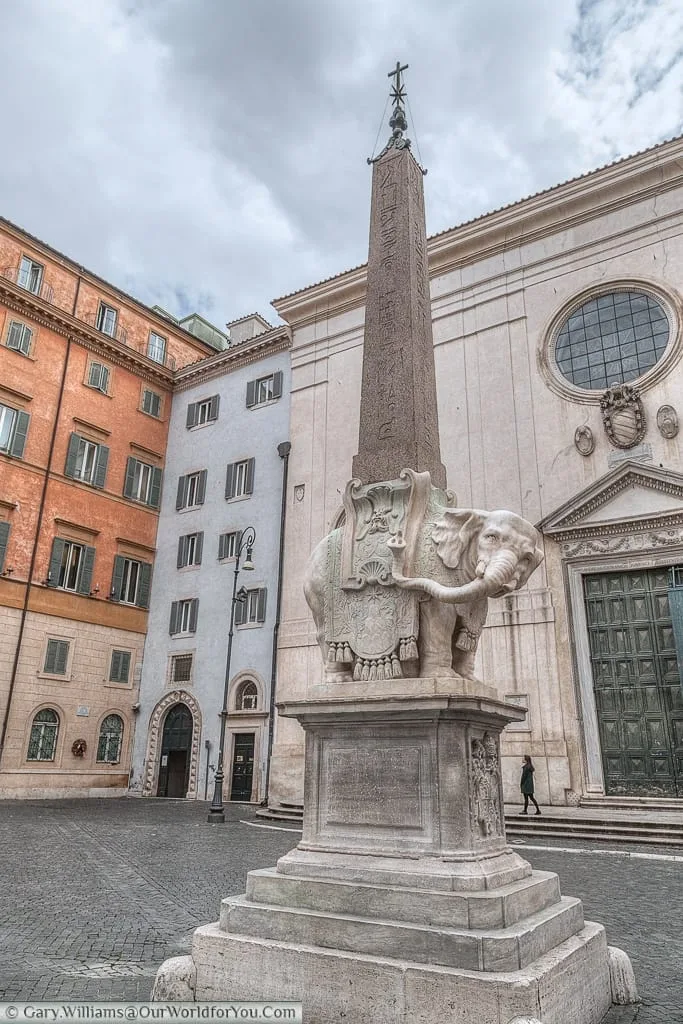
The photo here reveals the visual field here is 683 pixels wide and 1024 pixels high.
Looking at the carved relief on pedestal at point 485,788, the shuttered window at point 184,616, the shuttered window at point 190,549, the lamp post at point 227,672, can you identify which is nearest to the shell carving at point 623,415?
the lamp post at point 227,672

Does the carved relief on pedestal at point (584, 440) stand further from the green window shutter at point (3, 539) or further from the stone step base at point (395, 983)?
the green window shutter at point (3, 539)

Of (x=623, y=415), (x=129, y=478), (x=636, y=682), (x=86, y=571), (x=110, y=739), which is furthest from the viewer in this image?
(x=129, y=478)

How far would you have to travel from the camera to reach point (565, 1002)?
123 inches

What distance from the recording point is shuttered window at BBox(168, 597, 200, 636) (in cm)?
2230

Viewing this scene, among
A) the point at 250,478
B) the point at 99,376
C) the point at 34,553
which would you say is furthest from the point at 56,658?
the point at 99,376

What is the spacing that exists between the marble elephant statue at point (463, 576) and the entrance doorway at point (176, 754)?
728 inches

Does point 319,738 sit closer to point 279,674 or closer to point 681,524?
point 681,524

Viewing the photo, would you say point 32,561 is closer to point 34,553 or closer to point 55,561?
point 34,553

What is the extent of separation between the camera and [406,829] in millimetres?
3689

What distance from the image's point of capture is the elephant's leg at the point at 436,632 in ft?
13.7

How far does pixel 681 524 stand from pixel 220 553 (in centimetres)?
1316

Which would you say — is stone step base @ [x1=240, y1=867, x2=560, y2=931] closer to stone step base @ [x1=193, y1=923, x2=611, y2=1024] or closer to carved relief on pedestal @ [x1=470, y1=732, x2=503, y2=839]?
stone step base @ [x1=193, y1=923, x2=611, y2=1024]

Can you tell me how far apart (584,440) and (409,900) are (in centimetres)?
1394

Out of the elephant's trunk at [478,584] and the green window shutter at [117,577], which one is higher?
the green window shutter at [117,577]
